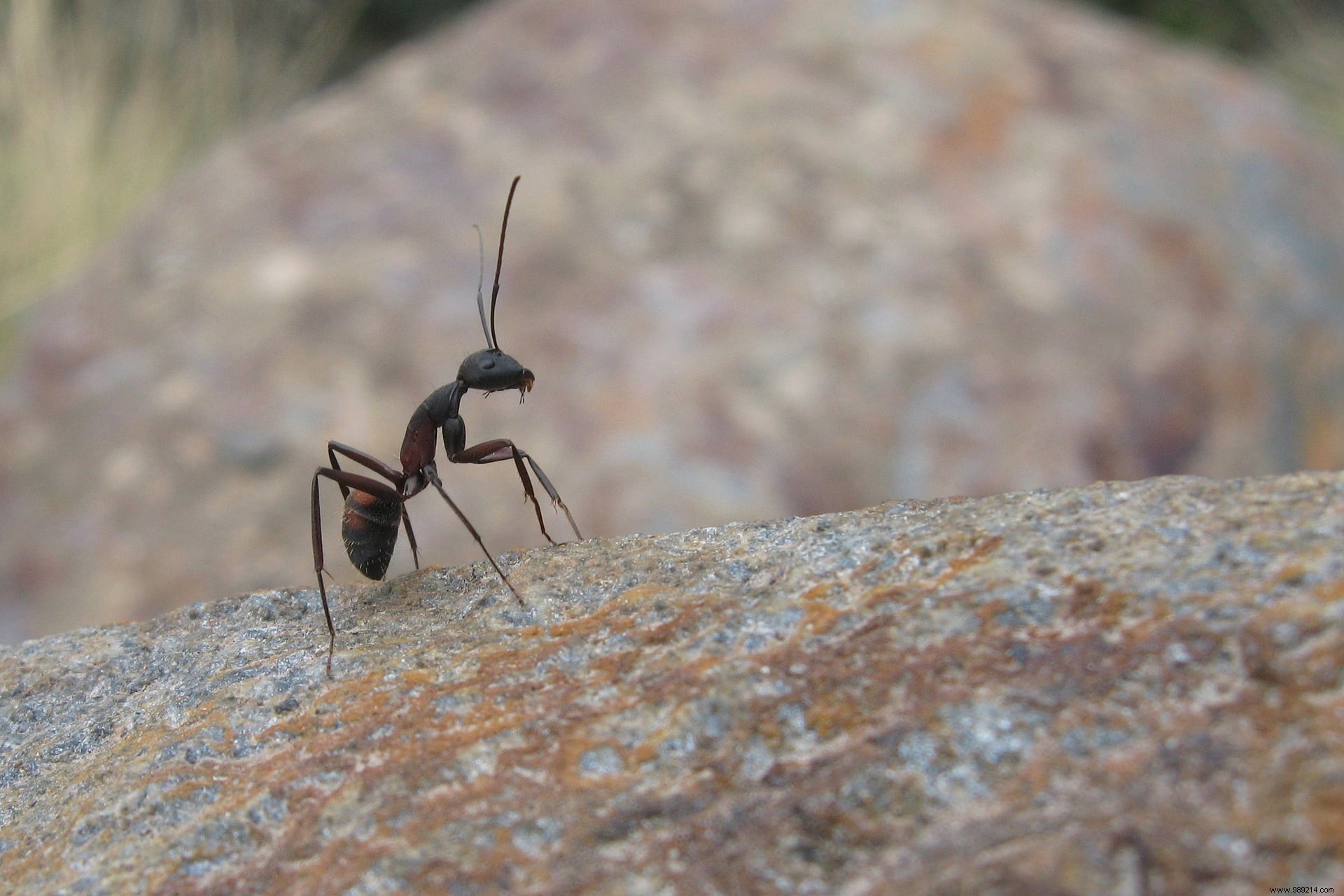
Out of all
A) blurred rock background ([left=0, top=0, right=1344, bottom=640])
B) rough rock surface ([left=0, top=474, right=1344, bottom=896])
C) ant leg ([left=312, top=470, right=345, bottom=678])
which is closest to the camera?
rough rock surface ([left=0, top=474, right=1344, bottom=896])

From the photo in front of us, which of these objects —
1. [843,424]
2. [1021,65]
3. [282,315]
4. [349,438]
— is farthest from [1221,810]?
[1021,65]

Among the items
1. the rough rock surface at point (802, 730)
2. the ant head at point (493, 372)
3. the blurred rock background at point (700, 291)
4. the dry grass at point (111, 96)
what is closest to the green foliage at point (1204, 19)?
the blurred rock background at point (700, 291)

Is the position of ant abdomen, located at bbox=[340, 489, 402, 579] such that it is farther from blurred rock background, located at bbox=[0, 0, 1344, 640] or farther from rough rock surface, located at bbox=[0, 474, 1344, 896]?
blurred rock background, located at bbox=[0, 0, 1344, 640]

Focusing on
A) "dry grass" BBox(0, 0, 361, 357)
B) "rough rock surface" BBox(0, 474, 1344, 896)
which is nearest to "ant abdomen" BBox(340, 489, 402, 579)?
"rough rock surface" BBox(0, 474, 1344, 896)

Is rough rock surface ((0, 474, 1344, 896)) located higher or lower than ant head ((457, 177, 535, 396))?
lower

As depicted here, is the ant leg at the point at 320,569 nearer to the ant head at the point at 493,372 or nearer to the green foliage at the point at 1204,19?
the ant head at the point at 493,372

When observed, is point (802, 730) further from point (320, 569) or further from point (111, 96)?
point (111, 96)
